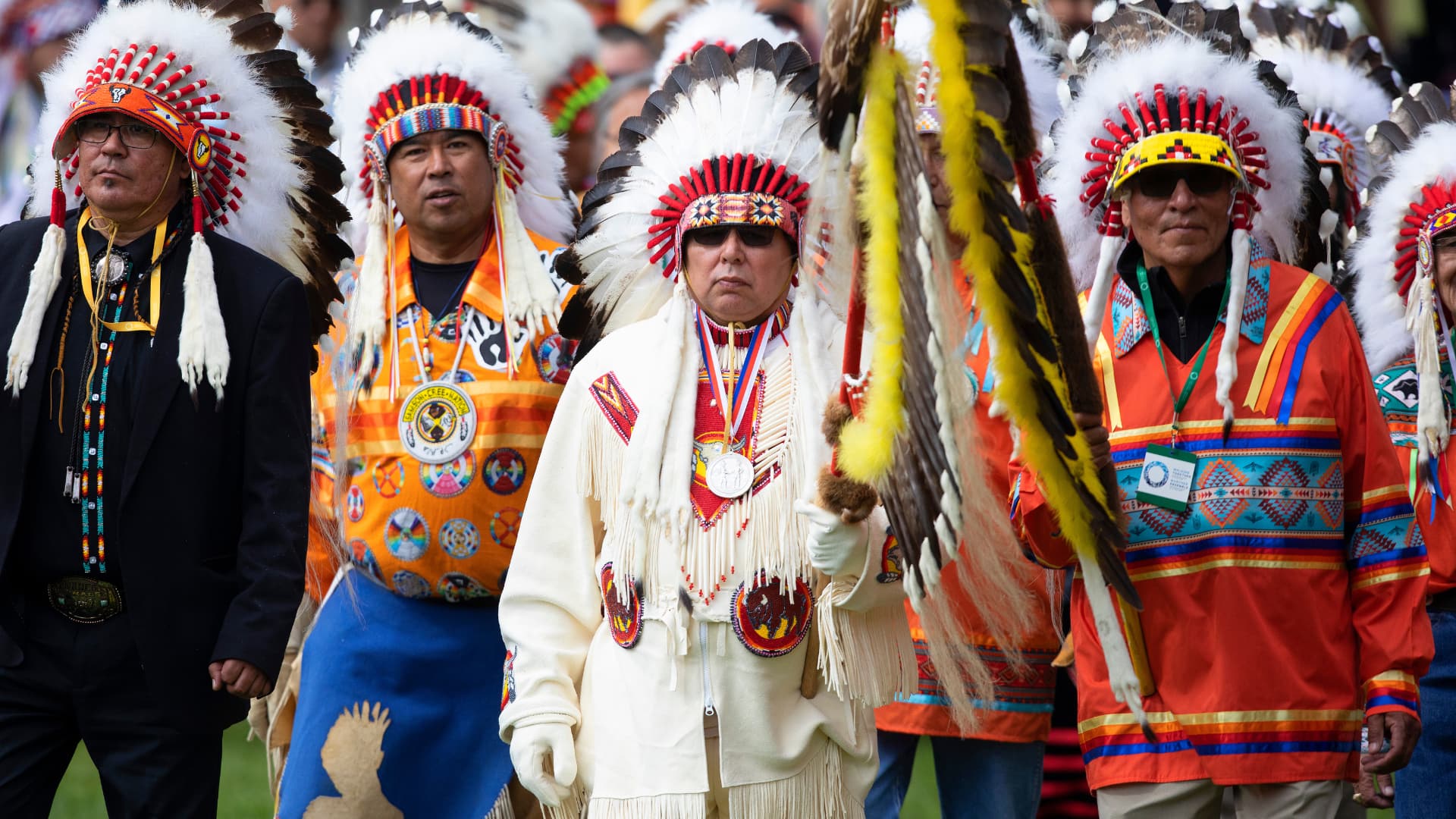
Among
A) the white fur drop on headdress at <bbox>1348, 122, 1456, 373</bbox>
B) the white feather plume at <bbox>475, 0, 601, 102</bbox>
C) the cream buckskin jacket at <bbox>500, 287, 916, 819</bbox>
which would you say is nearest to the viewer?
the cream buckskin jacket at <bbox>500, 287, 916, 819</bbox>

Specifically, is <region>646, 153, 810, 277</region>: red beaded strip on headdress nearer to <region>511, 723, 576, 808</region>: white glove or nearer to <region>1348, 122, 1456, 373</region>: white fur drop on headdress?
<region>511, 723, 576, 808</region>: white glove

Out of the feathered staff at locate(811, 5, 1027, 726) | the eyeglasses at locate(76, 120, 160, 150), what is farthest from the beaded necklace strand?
the feathered staff at locate(811, 5, 1027, 726)

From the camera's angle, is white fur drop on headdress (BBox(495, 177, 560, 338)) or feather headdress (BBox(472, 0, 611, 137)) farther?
feather headdress (BBox(472, 0, 611, 137))

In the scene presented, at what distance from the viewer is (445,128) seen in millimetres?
5809

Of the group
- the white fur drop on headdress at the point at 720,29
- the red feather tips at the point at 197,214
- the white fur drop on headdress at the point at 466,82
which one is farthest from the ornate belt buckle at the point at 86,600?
the white fur drop on headdress at the point at 720,29

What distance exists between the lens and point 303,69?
5.47 metres

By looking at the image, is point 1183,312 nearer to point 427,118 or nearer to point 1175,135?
point 1175,135

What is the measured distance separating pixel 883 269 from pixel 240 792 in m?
6.26

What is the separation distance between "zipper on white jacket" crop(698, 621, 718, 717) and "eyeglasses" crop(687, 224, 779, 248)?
3.03 ft

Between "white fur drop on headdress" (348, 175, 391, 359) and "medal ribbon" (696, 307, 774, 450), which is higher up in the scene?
"white fur drop on headdress" (348, 175, 391, 359)

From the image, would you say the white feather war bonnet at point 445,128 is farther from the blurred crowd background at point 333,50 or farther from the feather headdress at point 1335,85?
the feather headdress at point 1335,85

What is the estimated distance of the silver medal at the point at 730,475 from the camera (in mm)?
4398

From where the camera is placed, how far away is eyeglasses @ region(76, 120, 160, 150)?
4797 millimetres

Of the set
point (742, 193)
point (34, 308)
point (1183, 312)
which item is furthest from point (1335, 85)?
point (34, 308)
